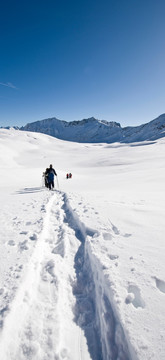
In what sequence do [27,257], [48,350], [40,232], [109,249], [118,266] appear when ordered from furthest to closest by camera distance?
[40,232], [109,249], [27,257], [118,266], [48,350]

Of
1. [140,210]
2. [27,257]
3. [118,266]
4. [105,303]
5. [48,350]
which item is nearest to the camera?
[48,350]

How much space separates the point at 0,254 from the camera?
3.73 m

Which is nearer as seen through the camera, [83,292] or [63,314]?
[63,314]

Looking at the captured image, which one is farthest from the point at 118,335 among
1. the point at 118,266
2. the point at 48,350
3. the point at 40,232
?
the point at 40,232

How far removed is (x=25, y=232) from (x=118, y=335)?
11.3 ft

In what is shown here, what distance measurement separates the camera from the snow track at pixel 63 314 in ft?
6.95

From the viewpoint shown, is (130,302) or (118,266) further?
(118,266)

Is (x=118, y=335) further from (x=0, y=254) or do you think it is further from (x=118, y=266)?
(x=0, y=254)

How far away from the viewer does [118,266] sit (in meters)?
3.33

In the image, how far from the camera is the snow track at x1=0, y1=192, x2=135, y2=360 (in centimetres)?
212

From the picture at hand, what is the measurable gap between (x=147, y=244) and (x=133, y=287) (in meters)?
1.39

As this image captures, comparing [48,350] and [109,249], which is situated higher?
[109,249]

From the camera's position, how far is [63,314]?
262 cm

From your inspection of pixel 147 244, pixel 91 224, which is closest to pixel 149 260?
pixel 147 244
